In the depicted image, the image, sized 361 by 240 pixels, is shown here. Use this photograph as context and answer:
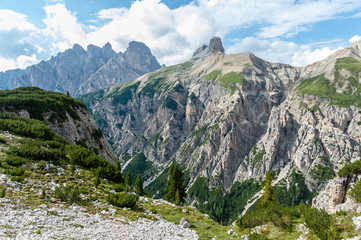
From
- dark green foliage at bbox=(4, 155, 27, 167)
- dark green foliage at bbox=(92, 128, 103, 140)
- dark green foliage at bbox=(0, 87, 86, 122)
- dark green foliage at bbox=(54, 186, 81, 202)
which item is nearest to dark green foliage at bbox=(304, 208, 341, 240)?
dark green foliage at bbox=(54, 186, 81, 202)

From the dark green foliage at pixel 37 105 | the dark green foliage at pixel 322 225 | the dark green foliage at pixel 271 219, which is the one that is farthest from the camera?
the dark green foliage at pixel 37 105

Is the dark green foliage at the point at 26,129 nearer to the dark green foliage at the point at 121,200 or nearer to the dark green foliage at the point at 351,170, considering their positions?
the dark green foliage at the point at 121,200

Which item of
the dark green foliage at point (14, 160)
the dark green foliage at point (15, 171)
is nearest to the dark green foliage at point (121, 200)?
the dark green foliage at point (15, 171)

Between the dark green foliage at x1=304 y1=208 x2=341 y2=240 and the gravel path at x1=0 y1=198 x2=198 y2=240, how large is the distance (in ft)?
44.2

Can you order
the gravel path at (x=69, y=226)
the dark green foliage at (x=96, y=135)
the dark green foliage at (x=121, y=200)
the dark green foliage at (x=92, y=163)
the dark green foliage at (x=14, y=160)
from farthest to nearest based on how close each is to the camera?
the dark green foliage at (x=96, y=135)
the dark green foliage at (x=92, y=163)
the dark green foliage at (x=14, y=160)
the dark green foliage at (x=121, y=200)
the gravel path at (x=69, y=226)

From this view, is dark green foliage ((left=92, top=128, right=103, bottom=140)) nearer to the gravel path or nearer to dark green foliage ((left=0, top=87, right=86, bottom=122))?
dark green foliage ((left=0, top=87, right=86, bottom=122))

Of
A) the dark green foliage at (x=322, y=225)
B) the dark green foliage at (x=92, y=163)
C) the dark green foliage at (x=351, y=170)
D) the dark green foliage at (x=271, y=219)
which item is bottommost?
the dark green foliage at (x=271, y=219)

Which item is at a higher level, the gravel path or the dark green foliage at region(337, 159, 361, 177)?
the gravel path

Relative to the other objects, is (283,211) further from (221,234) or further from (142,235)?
(142,235)

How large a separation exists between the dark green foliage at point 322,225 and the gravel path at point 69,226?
1347cm

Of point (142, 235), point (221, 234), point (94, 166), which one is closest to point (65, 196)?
point (142, 235)

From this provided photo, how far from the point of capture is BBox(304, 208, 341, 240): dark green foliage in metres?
21.3

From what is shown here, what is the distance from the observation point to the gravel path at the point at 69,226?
16281 millimetres

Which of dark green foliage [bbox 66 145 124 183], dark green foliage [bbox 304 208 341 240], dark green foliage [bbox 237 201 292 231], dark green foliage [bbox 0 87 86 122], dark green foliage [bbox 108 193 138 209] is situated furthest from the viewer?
dark green foliage [bbox 0 87 86 122]
